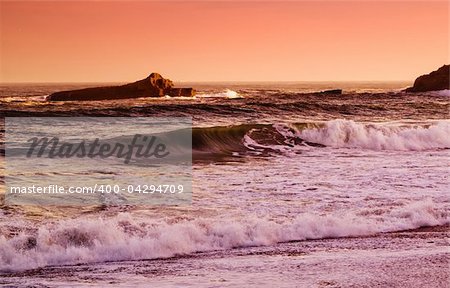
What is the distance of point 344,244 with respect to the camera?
9516 millimetres

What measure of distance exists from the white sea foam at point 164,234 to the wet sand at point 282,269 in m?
0.29

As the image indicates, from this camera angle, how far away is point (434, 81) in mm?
71312

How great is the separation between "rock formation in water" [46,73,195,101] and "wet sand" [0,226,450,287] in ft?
157

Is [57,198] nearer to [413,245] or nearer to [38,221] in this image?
[38,221]

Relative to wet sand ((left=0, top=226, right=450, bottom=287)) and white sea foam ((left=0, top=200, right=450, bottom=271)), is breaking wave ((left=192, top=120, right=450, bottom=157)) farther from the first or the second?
wet sand ((left=0, top=226, right=450, bottom=287))

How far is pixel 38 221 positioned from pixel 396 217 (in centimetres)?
561

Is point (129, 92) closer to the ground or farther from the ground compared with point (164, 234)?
farther from the ground

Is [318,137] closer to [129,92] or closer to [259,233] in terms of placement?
[259,233]

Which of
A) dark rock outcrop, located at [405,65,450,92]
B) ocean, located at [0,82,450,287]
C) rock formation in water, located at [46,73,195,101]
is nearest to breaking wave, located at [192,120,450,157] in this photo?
ocean, located at [0,82,450,287]

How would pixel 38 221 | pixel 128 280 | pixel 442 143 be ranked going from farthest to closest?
pixel 442 143 → pixel 38 221 → pixel 128 280

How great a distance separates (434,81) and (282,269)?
67.2 meters

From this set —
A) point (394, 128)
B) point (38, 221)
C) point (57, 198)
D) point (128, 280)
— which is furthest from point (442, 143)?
point (128, 280)

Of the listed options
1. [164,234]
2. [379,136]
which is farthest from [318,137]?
[164,234]

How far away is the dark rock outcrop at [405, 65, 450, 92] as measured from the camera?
7000 cm
